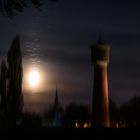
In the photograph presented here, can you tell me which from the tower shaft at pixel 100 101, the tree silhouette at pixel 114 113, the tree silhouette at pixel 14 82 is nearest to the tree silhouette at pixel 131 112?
the tree silhouette at pixel 114 113

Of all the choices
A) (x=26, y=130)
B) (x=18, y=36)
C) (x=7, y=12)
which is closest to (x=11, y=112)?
(x=18, y=36)

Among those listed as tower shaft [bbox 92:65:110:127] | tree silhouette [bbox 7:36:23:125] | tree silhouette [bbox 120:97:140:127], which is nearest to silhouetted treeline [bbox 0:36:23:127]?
tree silhouette [bbox 7:36:23:125]

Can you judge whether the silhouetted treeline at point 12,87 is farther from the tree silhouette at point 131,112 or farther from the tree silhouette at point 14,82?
the tree silhouette at point 131,112

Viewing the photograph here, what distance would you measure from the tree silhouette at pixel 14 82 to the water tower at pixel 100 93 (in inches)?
1147

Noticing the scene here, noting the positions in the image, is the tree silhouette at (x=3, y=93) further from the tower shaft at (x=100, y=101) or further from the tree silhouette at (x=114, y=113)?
the tree silhouette at (x=114, y=113)

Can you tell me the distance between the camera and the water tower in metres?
63.6

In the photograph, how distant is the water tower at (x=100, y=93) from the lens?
209 ft

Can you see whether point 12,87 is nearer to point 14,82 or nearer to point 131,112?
point 14,82

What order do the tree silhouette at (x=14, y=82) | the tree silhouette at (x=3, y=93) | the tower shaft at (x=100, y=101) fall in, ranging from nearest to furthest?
the tree silhouette at (x=3, y=93) < the tree silhouette at (x=14, y=82) < the tower shaft at (x=100, y=101)

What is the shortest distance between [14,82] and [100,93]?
31726mm

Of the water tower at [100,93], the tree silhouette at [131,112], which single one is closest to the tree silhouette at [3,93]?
the water tower at [100,93]

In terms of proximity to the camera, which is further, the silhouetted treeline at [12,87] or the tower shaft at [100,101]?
the tower shaft at [100,101]

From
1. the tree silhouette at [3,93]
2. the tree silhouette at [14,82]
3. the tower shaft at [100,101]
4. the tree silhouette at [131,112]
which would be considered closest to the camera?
the tree silhouette at [3,93]

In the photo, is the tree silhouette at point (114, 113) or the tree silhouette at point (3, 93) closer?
the tree silhouette at point (3, 93)
